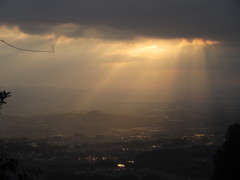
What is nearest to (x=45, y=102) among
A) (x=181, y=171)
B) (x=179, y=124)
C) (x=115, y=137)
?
(x=179, y=124)

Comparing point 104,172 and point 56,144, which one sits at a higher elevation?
point 56,144

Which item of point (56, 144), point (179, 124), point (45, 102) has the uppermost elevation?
point (45, 102)

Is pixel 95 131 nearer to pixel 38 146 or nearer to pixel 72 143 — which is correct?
pixel 72 143

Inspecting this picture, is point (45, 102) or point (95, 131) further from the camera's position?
Answer: point (45, 102)

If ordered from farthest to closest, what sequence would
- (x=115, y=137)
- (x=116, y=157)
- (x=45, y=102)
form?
(x=45, y=102)
(x=115, y=137)
(x=116, y=157)

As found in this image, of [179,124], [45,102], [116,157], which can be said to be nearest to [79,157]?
[116,157]

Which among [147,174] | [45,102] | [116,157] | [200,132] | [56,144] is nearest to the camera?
[147,174]
